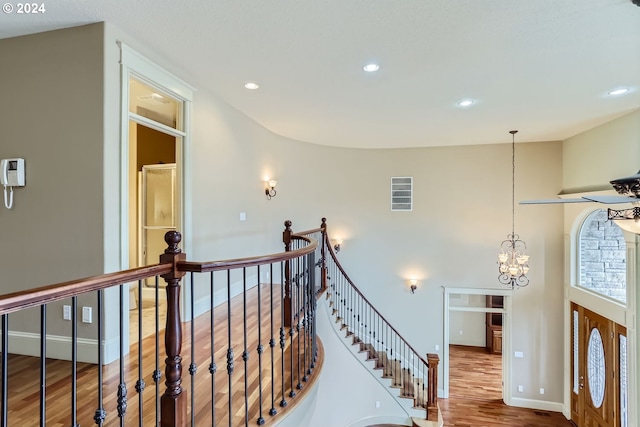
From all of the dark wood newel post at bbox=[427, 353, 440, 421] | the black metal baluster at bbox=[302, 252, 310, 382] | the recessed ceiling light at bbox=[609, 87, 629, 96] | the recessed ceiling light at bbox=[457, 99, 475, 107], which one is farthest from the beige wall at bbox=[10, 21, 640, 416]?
the recessed ceiling light at bbox=[457, 99, 475, 107]

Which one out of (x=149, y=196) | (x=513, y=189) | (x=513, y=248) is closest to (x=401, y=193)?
(x=513, y=189)

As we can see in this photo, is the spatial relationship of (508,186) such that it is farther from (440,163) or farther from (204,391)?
(204,391)

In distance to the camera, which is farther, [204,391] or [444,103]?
[444,103]

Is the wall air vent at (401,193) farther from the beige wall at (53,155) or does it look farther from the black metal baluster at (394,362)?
the beige wall at (53,155)

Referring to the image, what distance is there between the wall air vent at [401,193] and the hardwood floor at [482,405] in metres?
4.15

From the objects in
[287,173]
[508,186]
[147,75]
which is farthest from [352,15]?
[508,186]

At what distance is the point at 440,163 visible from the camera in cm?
671

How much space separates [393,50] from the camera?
273 centimetres

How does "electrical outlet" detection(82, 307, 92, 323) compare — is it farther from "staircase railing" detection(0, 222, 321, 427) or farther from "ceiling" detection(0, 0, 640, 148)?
"ceiling" detection(0, 0, 640, 148)

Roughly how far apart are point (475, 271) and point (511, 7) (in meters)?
5.41

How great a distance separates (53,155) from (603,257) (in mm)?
7563

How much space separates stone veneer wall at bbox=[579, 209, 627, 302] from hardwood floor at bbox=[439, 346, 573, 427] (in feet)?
8.87

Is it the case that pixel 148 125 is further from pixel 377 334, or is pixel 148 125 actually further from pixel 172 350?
pixel 377 334

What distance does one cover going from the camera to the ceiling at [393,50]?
7.25 ft
